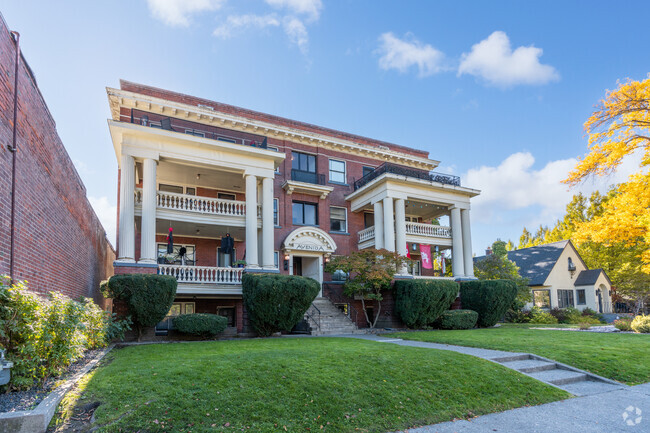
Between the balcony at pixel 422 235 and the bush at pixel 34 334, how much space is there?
756 inches

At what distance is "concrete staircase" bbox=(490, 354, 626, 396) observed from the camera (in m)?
8.19

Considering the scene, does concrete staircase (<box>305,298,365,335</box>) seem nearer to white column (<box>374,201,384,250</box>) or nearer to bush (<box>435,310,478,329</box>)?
bush (<box>435,310,478,329</box>)

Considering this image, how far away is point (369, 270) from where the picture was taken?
779 inches

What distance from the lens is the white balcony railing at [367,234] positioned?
2519cm

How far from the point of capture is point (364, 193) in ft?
83.1

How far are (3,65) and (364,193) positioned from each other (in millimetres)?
19990

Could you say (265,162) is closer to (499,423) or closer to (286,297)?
(286,297)

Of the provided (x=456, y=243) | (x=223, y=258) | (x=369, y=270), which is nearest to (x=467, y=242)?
(x=456, y=243)

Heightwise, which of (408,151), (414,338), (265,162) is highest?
(408,151)

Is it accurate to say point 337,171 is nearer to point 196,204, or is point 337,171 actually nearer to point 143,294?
point 196,204

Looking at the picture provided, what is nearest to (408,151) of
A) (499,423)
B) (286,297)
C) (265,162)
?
(265,162)

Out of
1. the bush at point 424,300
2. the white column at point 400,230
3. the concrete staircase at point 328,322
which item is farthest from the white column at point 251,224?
the white column at point 400,230

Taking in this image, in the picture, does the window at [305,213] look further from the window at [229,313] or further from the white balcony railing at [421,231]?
the window at [229,313]

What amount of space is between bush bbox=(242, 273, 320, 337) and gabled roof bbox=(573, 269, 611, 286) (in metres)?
29.6
